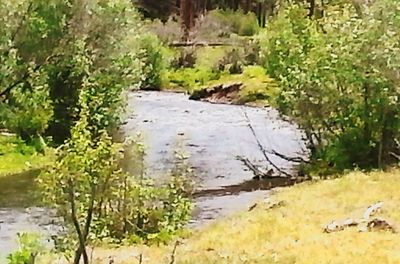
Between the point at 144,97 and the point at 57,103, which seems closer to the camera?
the point at 57,103

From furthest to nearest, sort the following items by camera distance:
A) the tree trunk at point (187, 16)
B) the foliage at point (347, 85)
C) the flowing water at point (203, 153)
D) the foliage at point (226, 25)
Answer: the foliage at point (226, 25) → the tree trunk at point (187, 16) → the foliage at point (347, 85) → the flowing water at point (203, 153)

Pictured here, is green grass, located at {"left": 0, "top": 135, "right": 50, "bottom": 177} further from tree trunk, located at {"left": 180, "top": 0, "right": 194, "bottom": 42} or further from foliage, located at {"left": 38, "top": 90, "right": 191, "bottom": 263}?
tree trunk, located at {"left": 180, "top": 0, "right": 194, "bottom": 42}

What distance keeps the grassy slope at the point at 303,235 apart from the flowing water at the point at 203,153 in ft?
8.61

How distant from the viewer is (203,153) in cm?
4306

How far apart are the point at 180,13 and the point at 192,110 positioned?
1716 inches

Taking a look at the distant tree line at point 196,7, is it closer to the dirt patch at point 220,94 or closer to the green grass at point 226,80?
the green grass at point 226,80

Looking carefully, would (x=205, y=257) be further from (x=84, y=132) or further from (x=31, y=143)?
(x=31, y=143)

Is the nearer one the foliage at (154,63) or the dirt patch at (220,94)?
the dirt patch at (220,94)

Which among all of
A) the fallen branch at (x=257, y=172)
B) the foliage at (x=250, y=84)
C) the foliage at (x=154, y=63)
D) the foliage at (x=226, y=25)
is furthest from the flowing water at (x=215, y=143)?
the foliage at (x=226, y=25)

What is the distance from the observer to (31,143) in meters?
40.4

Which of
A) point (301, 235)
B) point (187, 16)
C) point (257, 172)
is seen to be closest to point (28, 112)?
point (257, 172)

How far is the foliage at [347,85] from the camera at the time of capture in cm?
3203

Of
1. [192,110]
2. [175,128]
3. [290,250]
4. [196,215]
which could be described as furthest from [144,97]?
[290,250]

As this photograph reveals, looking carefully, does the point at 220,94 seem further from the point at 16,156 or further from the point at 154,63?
the point at 16,156
